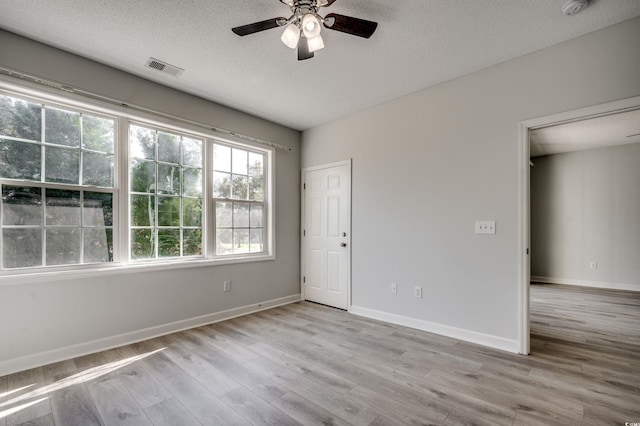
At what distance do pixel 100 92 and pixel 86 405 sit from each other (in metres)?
2.65

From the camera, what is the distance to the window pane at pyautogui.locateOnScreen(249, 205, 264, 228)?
4.16 meters

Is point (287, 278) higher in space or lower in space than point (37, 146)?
lower

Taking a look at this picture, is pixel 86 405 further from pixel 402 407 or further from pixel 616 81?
pixel 616 81

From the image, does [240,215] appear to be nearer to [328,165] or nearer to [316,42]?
[328,165]

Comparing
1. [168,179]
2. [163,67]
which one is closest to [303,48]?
[163,67]

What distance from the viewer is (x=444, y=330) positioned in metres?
3.10

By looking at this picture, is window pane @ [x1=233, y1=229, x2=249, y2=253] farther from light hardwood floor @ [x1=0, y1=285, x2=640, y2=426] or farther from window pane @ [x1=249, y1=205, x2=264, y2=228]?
light hardwood floor @ [x1=0, y1=285, x2=640, y2=426]

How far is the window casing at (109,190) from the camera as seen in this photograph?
8.01ft

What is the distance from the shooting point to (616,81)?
7.48 ft

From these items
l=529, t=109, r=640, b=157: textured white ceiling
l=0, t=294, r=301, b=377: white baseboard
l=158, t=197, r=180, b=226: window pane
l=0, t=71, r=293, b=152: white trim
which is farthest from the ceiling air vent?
l=529, t=109, r=640, b=157: textured white ceiling

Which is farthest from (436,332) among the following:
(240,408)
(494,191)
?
(240,408)

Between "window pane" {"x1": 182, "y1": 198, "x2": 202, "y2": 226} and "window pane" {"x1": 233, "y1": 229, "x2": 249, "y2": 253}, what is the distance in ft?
1.77

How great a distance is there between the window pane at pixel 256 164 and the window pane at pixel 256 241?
0.85 m

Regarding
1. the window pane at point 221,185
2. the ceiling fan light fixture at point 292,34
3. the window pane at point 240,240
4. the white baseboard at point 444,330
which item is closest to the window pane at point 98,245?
the window pane at point 221,185
